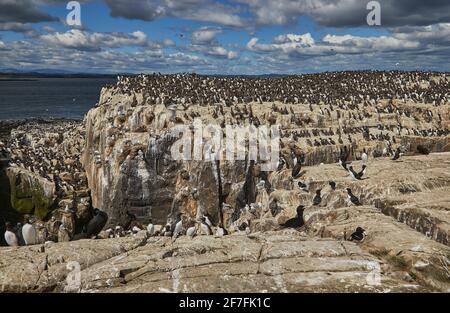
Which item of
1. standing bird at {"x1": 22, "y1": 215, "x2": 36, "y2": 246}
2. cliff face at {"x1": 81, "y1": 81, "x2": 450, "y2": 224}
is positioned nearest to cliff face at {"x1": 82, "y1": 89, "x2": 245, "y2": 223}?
cliff face at {"x1": 81, "y1": 81, "x2": 450, "y2": 224}

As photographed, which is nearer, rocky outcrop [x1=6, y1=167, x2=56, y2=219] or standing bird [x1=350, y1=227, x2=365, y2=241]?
standing bird [x1=350, y1=227, x2=365, y2=241]

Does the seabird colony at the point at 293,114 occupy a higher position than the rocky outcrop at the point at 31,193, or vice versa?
the seabird colony at the point at 293,114

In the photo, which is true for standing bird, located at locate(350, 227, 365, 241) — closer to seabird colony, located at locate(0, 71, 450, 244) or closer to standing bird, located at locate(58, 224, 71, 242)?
seabird colony, located at locate(0, 71, 450, 244)

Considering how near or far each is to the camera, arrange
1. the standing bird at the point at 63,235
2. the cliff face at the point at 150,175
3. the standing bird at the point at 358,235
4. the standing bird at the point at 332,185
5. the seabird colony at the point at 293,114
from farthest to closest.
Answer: the cliff face at the point at 150,175 → the seabird colony at the point at 293,114 → the standing bird at the point at 63,235 → the standing bird at the point at 332,185 → the standing bird at the point at 358,235

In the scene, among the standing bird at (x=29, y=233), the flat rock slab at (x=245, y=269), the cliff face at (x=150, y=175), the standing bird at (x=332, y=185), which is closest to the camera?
the flat rock slab at (x=245, y=269)

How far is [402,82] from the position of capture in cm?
5953

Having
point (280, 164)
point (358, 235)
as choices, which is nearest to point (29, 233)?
point (358, 235)

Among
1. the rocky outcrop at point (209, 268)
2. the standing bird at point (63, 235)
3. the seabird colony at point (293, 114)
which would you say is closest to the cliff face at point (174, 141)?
the seabird colony at point (293, 114)

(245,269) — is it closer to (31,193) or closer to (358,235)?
(358,235)

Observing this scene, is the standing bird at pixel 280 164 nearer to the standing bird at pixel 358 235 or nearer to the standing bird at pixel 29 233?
the standing bird at pixel 358 235

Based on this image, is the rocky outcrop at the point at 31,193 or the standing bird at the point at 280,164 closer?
the standing bird at the point at 280,164

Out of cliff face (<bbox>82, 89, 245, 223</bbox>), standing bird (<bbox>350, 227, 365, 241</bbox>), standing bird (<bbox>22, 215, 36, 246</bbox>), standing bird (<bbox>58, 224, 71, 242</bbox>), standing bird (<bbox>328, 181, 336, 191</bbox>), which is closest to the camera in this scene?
standing bird (<bbox>350, 227, 365, 241</bbox>)

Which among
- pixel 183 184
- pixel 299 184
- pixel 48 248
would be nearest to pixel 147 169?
pixel 183 184

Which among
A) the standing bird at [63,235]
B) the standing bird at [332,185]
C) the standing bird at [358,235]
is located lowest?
the standing bird at [63,235]
